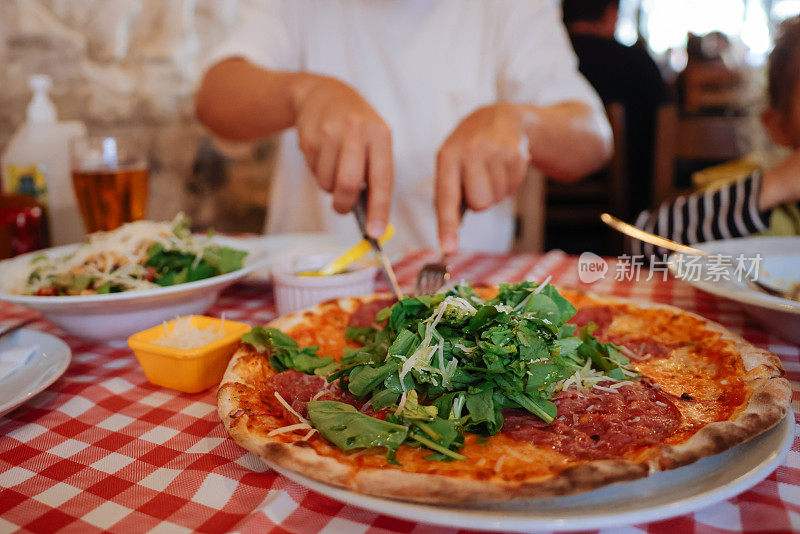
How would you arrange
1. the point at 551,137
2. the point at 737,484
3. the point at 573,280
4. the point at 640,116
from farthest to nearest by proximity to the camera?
1. the point at 640,116
2. the point at 551,137
3. the point at 573,280
4. the point at 737,484

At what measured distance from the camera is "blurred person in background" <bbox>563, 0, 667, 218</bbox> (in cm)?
379

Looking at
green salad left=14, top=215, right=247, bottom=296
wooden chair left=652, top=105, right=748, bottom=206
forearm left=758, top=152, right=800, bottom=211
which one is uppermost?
wooden chair left=652, top=105, right=748, bottom=206

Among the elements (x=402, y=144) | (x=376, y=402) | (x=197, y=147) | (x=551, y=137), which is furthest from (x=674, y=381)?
(x=197, y=147)

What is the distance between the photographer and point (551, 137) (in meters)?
1.84

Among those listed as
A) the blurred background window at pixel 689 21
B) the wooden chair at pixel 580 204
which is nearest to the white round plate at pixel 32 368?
the wooden chair at pixel 580 204

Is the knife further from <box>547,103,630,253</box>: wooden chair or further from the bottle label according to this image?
<box>547,103,630,253</box>: wooden chair

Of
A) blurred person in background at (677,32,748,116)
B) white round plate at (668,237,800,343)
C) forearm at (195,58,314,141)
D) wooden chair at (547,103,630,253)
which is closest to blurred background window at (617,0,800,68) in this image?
blurred person in background at (677,32,748,116)

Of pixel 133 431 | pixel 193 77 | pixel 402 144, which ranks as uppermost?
pixel 193 77

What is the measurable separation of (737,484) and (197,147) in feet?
8.91

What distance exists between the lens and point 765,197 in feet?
5.31

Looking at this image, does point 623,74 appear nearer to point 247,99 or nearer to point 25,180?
point 247,99

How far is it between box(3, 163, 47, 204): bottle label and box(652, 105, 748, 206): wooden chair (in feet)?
7.60

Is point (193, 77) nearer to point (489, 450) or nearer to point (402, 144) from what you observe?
point (402, 144)

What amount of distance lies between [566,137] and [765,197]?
62 cm
